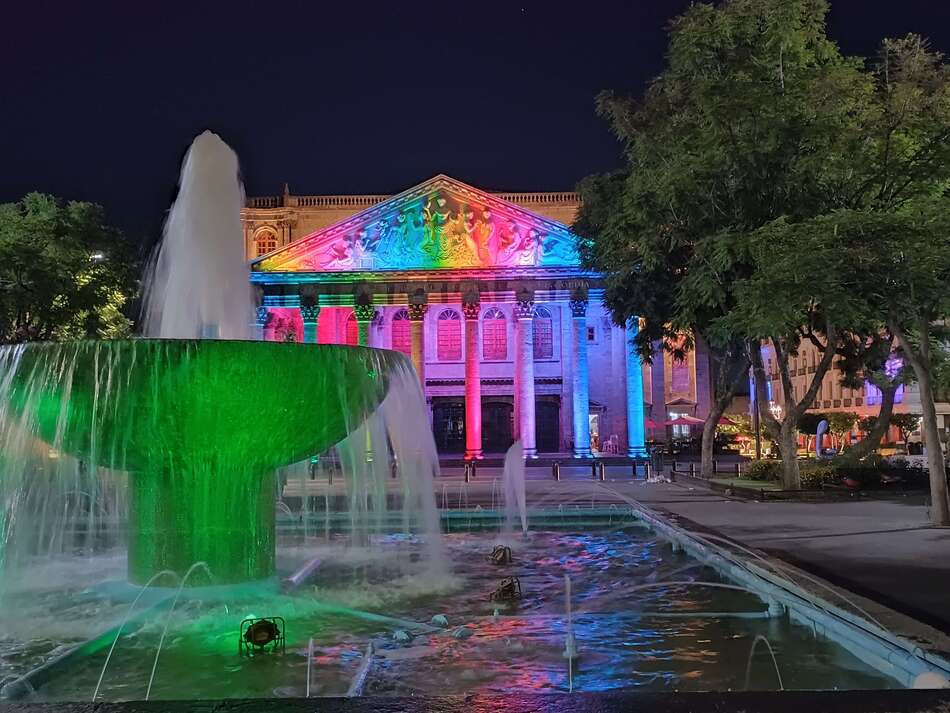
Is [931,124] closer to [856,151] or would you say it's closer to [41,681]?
[856,151]

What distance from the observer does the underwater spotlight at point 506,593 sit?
27.7 feet

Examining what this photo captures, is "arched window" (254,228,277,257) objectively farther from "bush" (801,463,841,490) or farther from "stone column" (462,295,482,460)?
"bush" (801,463,841,490)

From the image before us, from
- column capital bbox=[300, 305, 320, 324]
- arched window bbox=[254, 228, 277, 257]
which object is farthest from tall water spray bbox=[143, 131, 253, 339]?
arched window bbox=[254, 228, 277, 257]

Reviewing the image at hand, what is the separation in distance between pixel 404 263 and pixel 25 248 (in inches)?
973

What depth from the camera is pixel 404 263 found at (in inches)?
1896

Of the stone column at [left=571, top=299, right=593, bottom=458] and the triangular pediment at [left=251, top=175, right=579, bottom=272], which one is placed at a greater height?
the triangular pediment at [left=251, top=175, right=579, bottom=272]

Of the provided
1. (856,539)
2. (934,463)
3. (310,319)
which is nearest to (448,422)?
(310,319)

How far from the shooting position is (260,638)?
632 cm

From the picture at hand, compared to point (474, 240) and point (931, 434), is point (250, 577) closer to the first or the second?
point (931, 434)

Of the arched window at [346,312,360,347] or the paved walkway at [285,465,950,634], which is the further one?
the arched window at [346,312,360,347]

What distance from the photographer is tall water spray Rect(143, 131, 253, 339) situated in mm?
10414

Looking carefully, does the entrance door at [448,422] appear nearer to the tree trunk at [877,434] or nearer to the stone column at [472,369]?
the stone column at [472,369]

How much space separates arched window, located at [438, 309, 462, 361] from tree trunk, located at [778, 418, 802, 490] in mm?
32648

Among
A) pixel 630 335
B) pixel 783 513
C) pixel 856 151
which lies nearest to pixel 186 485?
pixel 783 513
